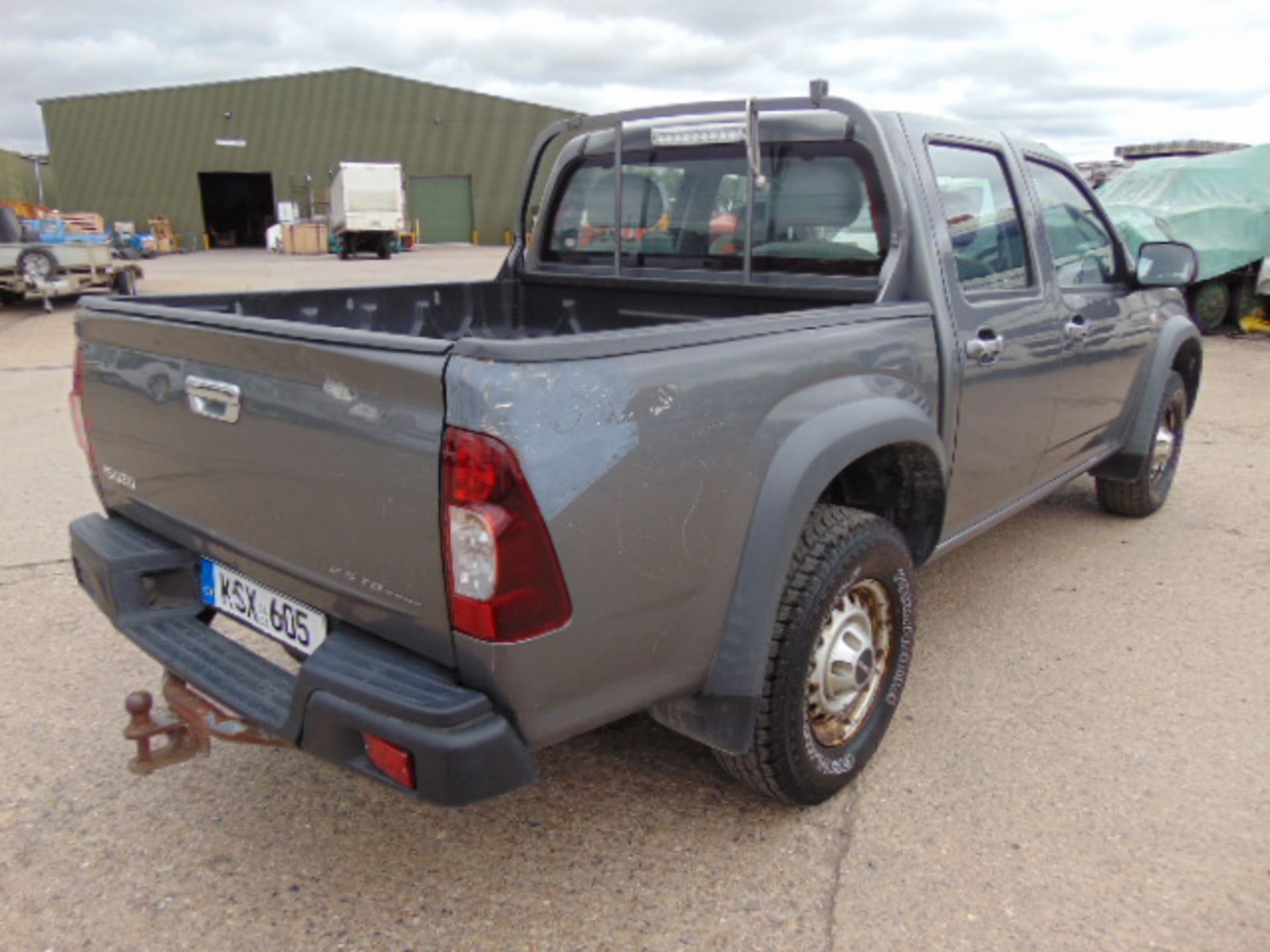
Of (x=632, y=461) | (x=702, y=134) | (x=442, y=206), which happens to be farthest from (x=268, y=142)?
(x=632, y=461)

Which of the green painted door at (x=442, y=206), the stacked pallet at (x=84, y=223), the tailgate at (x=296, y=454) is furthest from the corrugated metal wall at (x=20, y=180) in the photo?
the tailgate at (x=296, y=454)

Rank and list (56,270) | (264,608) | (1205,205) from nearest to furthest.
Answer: (264,608) < (1205,205) < (56,270)

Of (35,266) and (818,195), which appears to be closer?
(818,195)

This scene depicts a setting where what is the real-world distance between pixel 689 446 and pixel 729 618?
0.44 m

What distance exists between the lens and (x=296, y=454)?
81.3 inches

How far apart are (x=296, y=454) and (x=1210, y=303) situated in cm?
1275

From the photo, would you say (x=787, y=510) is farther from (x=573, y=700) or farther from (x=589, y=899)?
(x=589, y=899)

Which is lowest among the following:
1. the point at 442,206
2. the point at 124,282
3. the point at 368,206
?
the point at 124,282

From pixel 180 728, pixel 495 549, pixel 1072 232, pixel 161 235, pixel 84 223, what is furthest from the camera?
pixel 161 235

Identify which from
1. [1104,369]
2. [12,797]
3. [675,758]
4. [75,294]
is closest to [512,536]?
[675,758]

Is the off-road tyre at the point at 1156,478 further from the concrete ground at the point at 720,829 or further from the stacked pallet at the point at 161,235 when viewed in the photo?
the stacked pallet at the point at 161,235

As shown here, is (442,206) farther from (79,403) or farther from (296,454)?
(296,454)

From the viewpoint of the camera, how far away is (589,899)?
2309 millimetres

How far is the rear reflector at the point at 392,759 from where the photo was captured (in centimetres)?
183
